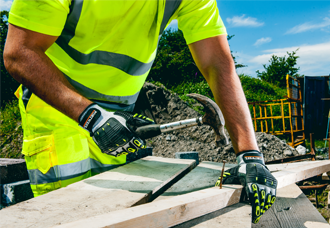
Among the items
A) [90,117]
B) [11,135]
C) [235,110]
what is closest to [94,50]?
[90,117]

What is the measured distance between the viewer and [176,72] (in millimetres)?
14336

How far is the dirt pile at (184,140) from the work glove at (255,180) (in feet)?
11.8

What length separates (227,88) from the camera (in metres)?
1.87

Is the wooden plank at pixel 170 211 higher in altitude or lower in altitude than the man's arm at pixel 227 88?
lower

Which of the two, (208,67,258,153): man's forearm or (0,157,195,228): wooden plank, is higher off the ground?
(208,67,258,153): man's forearm

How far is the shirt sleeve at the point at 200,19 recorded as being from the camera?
1.97 m

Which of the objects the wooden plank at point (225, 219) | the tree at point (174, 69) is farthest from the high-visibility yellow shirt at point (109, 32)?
the tree at point (174, 69)

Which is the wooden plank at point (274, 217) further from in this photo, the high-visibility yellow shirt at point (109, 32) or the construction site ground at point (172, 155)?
the high-visibility yellow shirt at point (109, 32)

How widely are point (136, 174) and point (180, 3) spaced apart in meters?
1.46

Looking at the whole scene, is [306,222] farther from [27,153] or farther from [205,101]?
[27,153]

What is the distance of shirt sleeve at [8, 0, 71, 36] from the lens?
1367mm

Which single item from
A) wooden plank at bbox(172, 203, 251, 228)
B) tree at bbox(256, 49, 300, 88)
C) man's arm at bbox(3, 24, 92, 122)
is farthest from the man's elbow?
tree at bbox(256, 49, 300, 88)

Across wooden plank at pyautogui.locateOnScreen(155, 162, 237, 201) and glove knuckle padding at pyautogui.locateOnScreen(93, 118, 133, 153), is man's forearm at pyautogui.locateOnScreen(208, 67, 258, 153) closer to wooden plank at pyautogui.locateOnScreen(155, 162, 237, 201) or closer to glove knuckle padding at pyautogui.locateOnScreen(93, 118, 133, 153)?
wooden plank at pyautogui.locateOnScreen(155, 162, 237, 201)

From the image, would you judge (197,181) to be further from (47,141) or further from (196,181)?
(47,141)
